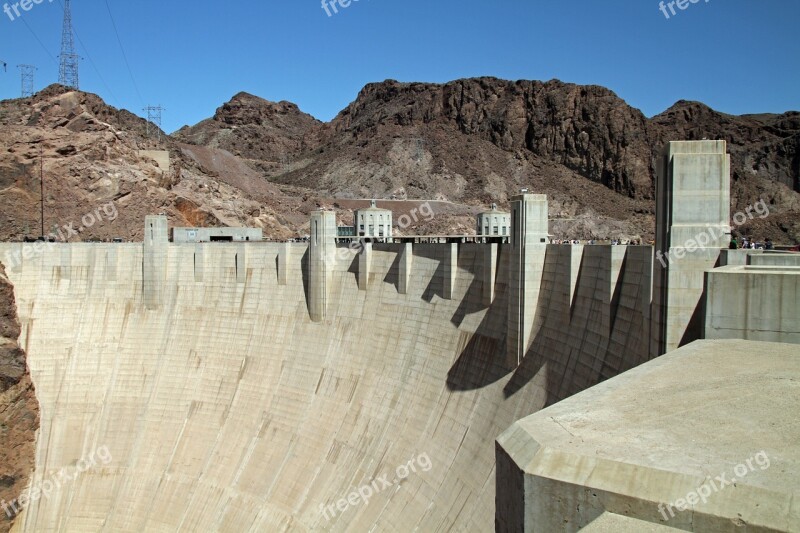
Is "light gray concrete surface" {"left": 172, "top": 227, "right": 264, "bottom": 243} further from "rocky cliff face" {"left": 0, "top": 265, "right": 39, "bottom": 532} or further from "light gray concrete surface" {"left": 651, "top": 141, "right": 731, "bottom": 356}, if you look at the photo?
"light gray concrete surface" {"left": 651, "top": 141, "right": 731, "bottom": 356}

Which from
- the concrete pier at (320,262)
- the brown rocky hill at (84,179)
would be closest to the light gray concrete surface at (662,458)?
the concrete pier at (320,262)

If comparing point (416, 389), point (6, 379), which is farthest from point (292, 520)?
point (6, 379)

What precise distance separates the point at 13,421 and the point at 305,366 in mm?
12676

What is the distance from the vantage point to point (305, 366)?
1027 inches

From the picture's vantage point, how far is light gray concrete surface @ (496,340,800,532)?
4457mm

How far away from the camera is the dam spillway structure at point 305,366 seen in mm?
16578

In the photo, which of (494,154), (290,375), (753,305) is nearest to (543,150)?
(494,154)

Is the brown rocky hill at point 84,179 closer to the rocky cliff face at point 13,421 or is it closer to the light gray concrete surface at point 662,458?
the rocky cliff face at point 13,421

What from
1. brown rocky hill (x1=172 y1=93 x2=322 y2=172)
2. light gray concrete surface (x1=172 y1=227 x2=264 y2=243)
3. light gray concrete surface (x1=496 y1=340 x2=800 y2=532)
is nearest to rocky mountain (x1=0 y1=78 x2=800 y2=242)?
brown rocky hill (x1=172 y1=93 x2=322 y2=172)

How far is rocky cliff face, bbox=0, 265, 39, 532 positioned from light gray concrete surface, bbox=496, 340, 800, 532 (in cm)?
2706

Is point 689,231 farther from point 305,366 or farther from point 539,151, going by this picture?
point 539,151

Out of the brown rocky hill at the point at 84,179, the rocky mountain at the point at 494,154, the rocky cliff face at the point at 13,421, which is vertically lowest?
the rocky cliff face at the point at 13,421

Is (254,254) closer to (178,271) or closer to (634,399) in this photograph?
(178,271)

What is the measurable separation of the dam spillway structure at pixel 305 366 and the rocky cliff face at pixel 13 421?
44 cm
